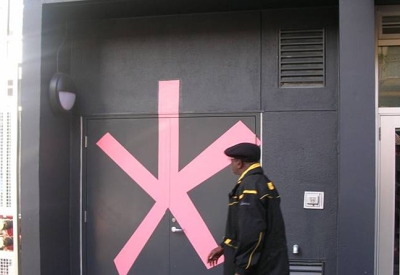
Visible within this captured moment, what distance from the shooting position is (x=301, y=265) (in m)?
4.32

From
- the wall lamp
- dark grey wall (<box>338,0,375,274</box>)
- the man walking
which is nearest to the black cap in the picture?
the man walking

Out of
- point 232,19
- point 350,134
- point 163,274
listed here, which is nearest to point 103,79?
point 232,19

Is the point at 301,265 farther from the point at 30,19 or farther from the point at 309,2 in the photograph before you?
the point at 30,19

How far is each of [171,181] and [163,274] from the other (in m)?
1.10

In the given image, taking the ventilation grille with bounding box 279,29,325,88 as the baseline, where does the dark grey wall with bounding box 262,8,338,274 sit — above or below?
below

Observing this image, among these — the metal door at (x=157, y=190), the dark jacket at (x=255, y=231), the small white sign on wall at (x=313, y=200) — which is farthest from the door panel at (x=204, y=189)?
the dark jacket at (x=255, y=231)

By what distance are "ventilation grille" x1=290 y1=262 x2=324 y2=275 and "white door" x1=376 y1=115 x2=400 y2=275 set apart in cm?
62

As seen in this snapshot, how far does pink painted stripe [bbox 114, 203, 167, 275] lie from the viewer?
4.65 meters

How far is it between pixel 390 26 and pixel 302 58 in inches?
38.0

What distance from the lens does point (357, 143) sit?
358cm

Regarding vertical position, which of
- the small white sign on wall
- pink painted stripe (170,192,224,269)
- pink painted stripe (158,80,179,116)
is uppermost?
pink painted stripe (158,80,179,116)

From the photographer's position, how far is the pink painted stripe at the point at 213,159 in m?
4.47

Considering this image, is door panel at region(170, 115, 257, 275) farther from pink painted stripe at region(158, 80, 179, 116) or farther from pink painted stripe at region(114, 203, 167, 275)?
pink painted stripe at region(114, 203, 167, 275)

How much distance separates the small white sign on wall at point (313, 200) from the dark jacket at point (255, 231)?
1484 mm
